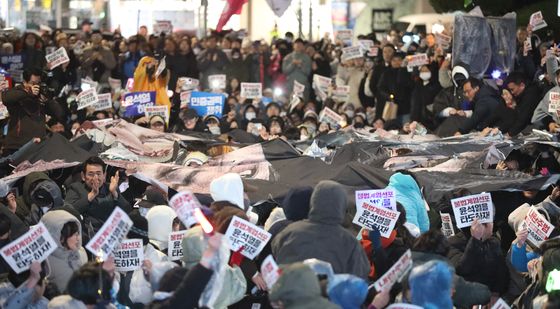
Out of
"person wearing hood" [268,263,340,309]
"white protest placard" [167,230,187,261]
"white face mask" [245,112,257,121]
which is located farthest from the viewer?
"white face mask" [245,112,257,121]

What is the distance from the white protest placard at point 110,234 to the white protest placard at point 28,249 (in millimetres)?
359

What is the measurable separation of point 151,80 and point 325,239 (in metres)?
10.6

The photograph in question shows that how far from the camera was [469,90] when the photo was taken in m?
17.4

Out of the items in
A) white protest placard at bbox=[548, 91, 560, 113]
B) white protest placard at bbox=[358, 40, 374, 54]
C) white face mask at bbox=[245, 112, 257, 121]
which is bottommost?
white face mask at bbox=[245, 112, 257, 121]

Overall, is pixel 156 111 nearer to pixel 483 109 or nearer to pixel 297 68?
pixel 483 109

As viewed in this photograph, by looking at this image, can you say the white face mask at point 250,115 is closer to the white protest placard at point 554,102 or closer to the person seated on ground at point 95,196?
the white protest placard at point 554,102

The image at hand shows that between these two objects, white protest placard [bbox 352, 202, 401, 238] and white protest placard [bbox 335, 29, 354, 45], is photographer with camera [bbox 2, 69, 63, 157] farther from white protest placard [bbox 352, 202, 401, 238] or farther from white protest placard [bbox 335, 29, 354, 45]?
white protest placard [bbox 335, 29, 354, 45]

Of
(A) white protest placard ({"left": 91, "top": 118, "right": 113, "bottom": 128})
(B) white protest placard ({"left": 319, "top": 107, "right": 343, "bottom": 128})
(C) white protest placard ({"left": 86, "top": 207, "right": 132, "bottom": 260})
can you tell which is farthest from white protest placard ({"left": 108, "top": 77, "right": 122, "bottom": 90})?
(C) white protest placard ({"left": 86, "top": 207, "right": 132, "bottom": 260})

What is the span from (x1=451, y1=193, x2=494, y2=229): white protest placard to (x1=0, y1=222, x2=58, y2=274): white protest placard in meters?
3.54

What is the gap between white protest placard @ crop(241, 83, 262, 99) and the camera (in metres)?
20.7

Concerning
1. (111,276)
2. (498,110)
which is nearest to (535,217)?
(111,276)

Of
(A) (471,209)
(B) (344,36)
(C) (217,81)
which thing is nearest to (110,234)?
(A) (471,209)

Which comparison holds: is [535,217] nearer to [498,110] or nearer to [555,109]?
[555,109]

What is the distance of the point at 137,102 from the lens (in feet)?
58.7
